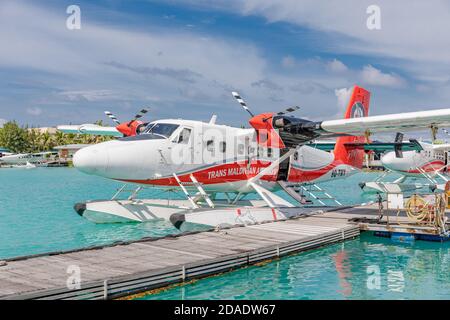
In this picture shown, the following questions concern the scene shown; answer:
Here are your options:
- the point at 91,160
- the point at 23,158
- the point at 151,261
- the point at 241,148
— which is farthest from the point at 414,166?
the point at 23,158

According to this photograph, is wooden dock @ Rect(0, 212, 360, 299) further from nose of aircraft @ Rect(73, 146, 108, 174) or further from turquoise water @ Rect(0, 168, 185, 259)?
turquoise water @ Rect(0, 168, 185, 259)

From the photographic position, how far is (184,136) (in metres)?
14.2

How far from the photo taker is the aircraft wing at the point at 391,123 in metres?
12.9

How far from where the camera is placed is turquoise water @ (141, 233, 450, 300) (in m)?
7.79

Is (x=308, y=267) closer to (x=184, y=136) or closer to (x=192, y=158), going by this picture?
(x=192, y=158)

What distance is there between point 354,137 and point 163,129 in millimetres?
10983

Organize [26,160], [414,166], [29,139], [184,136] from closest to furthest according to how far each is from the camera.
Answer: [184,136]
[414,166]
[26,160]
[29,139]

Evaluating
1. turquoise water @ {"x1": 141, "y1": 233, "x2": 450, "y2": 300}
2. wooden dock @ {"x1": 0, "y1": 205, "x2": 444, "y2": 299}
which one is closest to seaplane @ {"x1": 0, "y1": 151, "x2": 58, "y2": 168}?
wooden dock @ {"x1": 0, "y1": 205, "x2": 444, "y2": 299}

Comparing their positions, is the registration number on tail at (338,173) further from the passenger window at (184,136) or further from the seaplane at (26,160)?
the seaplane at (26,160)

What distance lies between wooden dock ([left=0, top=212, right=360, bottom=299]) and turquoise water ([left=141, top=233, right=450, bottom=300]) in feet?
0.83

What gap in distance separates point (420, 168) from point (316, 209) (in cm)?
2009

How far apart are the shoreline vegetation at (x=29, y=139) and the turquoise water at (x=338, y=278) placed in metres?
92.8

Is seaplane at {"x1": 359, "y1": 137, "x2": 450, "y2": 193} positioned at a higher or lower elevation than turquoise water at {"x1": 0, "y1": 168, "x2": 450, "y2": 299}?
higher
